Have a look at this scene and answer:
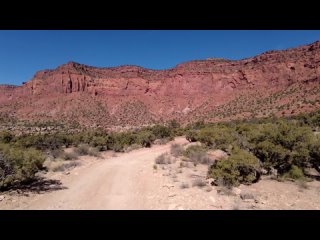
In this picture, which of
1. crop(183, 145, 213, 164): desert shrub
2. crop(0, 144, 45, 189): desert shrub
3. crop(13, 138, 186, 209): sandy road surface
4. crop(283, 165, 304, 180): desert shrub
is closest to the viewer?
crop(13, 138, 186, 209): sandy road surface

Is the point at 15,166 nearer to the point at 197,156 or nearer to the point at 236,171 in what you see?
the point at 236,171

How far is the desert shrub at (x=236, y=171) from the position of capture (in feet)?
31.9

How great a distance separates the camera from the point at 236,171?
32.6 ft

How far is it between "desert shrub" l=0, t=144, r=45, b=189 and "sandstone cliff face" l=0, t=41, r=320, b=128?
234 ft

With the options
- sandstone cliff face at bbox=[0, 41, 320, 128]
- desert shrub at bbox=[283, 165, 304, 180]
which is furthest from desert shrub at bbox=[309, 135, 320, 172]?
sandstone cliff face at bbox=[0, 41, 320, 128]

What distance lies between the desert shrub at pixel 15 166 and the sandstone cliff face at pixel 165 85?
234ft

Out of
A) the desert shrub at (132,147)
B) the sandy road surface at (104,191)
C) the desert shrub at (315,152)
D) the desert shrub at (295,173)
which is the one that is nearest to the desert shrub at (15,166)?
the sandy road surface at (104,191)

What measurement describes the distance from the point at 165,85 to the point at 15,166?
306ft

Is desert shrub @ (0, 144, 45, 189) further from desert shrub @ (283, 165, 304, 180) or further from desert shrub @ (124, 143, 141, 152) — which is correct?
desert shrub @ (124, 143, 141, 152)

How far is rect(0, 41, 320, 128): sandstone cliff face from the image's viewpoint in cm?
8100

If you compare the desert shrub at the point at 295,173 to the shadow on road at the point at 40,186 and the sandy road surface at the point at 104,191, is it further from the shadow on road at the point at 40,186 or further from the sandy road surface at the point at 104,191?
the shadow on road at the point at 40,186
